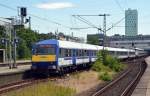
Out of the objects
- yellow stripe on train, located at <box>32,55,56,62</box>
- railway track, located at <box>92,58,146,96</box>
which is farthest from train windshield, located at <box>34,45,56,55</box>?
railway track, located at <box>92,58,146,96</box>

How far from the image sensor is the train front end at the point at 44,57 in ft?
106

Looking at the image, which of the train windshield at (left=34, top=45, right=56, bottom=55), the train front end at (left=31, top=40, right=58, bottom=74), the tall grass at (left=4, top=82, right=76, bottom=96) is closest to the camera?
the tall grass at (left=4, top=82, right=76, bottom=96)

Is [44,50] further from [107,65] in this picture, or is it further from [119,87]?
[107,65]

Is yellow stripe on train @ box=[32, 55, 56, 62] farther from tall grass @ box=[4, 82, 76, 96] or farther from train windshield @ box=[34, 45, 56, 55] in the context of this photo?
tall grass @ box=[4, 82, 76, 96]

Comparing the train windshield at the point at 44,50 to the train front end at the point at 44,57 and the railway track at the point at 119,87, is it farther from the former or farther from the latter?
the railway track at the point at 119,87

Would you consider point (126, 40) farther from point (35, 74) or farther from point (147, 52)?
point (35, 74)

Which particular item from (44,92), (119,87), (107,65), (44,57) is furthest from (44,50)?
(107,65)

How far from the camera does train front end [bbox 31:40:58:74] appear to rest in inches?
1268

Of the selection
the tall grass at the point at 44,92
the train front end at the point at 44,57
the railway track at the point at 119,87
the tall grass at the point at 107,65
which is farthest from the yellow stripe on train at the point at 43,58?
the tall grass at the point at 107,65

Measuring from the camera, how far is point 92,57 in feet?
173

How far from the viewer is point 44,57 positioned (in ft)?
107

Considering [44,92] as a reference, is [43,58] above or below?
above

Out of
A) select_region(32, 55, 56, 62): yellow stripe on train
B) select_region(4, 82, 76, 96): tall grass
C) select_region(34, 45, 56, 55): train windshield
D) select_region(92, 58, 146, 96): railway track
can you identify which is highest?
select_region(34, 45, 56, 55): train windshield

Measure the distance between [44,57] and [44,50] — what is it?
28.5 inches
